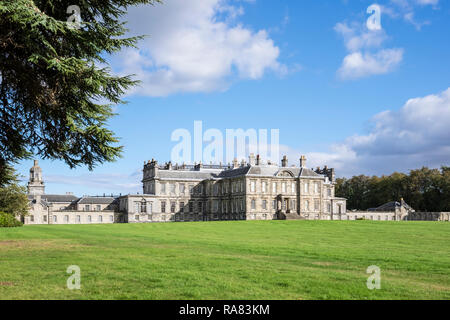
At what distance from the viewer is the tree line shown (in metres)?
80.4

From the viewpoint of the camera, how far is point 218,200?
2783 inches

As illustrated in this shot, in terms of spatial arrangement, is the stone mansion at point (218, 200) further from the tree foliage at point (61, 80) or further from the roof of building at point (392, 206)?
the tree foliage at point (61, 80)

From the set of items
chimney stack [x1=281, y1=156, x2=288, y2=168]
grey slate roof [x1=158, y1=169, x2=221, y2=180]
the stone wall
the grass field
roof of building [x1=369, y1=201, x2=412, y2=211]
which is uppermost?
chimney stack [x1=281, y1=156, x2=288, y2=168]

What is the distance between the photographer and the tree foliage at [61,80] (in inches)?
456

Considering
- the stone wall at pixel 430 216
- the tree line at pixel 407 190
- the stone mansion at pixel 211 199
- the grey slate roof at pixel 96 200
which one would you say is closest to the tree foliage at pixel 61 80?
the stone mansion at pixel 211 199

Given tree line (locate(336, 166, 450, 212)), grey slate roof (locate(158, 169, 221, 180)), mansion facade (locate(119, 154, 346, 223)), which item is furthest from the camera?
tree line (locate(336, 166, 450, 212))

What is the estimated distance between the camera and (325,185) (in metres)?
75.3

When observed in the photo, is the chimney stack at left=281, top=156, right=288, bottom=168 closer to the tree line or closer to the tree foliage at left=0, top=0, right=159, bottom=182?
the tree line

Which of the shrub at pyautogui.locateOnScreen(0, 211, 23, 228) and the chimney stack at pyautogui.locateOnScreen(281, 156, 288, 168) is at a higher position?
the chimney stack at pyautogui.locateOnScreen(281, 156, 288, 168)

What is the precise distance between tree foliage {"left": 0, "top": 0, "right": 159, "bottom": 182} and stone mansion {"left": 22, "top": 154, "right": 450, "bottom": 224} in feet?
161

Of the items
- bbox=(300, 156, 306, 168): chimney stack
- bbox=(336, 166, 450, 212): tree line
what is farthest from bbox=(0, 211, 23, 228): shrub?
bbox=(336, 166, 450, 212): tree line
